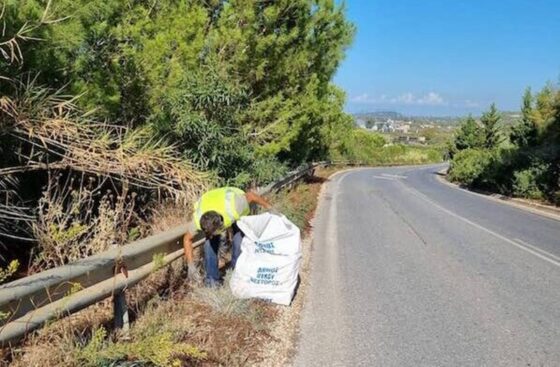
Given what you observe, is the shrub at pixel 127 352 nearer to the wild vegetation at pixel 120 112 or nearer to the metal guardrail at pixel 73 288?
the metal guardrail at pixel 73 288

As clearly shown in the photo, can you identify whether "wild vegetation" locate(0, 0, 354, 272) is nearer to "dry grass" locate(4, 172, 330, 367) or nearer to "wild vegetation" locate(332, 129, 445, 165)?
"dry grass" locate(4, 172, 330, 367)

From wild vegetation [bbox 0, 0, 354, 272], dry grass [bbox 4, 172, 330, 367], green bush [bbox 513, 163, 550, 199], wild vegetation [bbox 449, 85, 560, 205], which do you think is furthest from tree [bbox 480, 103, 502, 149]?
dry grass [bbox 4, 172, 330, 367]

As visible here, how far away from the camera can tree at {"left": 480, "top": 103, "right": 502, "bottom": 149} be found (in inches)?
2258

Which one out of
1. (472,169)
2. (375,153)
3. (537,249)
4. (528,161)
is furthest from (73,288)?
(375,153)

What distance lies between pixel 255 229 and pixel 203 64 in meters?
6.77

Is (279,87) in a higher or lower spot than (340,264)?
higher

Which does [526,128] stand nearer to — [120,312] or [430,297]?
[430,297]

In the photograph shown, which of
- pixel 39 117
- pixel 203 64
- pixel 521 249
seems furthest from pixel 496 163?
pixel 39 117

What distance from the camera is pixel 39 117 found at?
5781 mm

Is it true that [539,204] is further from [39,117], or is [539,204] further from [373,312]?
[39,117]

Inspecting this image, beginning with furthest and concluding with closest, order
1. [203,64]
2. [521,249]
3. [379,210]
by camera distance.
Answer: [379,210]
[203,64]
[521,249]

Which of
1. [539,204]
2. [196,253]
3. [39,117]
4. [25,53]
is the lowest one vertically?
[539,204]

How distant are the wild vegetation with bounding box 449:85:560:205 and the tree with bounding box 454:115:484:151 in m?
9.73

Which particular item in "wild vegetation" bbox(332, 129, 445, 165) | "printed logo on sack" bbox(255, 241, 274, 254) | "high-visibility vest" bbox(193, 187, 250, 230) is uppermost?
"high-visibility vest" bbox(193, 187, 250, 230)
